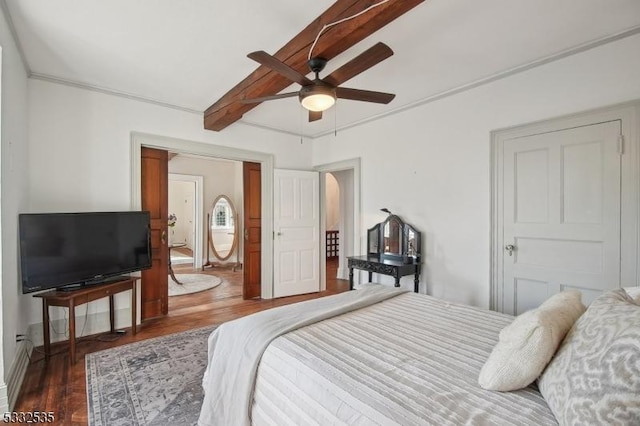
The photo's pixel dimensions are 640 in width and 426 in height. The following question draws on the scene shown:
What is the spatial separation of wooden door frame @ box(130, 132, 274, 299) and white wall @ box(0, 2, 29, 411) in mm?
924

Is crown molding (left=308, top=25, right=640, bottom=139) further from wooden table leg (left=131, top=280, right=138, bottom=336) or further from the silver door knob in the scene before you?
wooden table leg (left=131, top=280, right=138, bottom=336)

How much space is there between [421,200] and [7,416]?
387cm

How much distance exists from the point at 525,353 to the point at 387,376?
498mm

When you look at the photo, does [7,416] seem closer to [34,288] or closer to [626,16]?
[34,288]

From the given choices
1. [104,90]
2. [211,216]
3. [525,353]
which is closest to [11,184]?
[104,90]

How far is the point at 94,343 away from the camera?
302cm

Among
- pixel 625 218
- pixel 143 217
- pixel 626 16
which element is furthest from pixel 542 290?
pixel 143 217

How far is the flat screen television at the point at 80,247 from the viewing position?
2512 millimetres

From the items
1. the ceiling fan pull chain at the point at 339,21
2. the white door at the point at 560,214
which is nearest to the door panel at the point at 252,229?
the ceiling fan pull chain at the point at 339,21

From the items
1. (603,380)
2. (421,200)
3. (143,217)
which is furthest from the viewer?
(421,200)

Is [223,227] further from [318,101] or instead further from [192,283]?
[318,101]

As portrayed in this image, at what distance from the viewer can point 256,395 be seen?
1452 mm

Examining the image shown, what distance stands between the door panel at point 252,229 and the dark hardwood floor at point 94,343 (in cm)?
27

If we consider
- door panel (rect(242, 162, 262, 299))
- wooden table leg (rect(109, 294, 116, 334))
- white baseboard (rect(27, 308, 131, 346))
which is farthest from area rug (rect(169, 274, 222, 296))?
wooden table leg (rect(109, 294, 116, 334))
